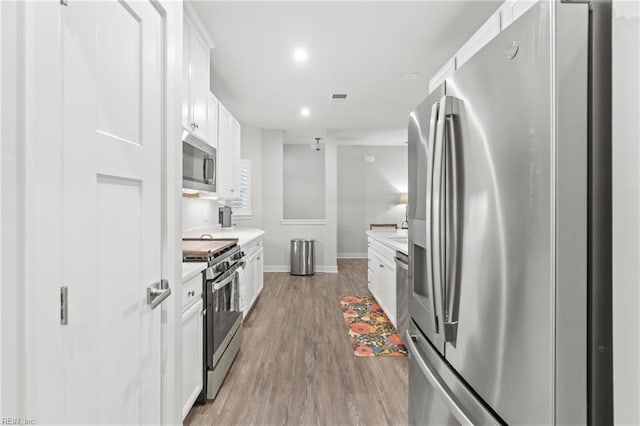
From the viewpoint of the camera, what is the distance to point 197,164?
243cm

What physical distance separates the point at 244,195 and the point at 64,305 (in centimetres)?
502

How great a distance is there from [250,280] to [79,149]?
3032 mm

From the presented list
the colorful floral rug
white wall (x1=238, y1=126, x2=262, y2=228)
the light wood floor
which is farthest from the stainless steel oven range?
white wall (x1=238, y1=126, x2=262, y2=228)

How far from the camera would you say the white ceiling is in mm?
2205

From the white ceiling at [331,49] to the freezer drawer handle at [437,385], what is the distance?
7.09ft

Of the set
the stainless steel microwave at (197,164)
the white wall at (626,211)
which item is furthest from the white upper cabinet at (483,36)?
the stainless steel microwave at (197,164)

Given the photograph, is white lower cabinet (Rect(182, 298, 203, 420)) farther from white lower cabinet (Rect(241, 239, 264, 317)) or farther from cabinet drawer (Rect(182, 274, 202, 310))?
white lower cabinet (Rect(241, 239, 264, 317))

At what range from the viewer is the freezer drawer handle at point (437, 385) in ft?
3.23

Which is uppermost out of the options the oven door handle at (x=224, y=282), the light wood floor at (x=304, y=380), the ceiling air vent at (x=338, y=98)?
the ceiling air vent at (x=338, y=98)

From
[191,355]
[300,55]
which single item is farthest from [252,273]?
[300,55]

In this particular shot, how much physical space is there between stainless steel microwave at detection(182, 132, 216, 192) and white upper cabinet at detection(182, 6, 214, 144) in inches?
4.0

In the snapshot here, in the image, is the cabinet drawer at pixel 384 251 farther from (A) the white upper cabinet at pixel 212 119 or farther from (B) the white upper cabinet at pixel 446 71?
(A) the white upper cabinet at pixel 212 119

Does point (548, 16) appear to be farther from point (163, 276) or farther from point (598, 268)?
point (163, 276)

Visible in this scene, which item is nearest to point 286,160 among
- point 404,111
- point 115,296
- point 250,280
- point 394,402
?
point 404,111
